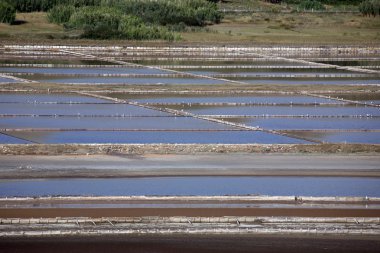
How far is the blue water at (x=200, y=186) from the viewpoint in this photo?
1656 centimetres

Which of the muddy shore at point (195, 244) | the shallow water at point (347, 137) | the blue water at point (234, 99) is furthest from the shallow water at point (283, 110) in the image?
the muddy shore at point (195, 244)

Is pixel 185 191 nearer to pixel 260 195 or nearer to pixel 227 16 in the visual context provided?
pixel 260 195

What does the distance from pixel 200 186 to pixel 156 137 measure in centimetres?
435

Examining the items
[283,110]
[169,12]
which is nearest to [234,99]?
[283,110]

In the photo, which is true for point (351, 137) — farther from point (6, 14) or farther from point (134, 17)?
point (6, 14)

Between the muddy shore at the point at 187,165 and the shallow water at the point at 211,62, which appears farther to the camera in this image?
the shallow water at the point at 211,62

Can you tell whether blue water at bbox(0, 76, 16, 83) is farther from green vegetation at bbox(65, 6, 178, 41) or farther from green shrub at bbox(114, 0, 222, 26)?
green shrub at bbox(114, 0, 222, 26)

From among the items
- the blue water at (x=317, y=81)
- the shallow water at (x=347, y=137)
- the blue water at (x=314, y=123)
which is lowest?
the blue water at (x=317, y=81)

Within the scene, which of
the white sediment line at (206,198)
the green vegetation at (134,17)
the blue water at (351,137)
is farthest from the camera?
the green vegetation at (134,17)

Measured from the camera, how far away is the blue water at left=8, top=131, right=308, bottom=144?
20.8 meters

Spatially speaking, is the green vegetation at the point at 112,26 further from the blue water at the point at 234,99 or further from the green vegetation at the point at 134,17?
the blue water at the point at 234,99

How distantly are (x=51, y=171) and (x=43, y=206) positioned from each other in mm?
2429

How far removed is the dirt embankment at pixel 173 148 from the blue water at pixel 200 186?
2066 millimetres

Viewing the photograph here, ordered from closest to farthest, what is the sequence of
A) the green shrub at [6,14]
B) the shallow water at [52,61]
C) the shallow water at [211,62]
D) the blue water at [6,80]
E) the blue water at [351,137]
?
the blue water at [351,137] < the blue water at [6,80] < the shallow water at [52,61] < the shallow water at [211,62] < the green shrub at [6,14]
